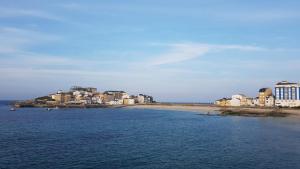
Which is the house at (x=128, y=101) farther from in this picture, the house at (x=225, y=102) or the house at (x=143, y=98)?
the house at (x=225, y=102)

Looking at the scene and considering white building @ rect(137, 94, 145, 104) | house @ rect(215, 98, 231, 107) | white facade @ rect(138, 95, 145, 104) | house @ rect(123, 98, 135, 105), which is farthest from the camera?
white facade @ rect(138, 95, 145, 104)

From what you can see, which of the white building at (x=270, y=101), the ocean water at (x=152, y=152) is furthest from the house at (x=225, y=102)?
the ocean water at (x=152, y=152)

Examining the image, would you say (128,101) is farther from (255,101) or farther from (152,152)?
(152,152)

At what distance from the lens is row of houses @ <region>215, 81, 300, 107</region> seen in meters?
106

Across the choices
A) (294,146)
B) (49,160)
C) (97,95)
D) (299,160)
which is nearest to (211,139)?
(294,146)

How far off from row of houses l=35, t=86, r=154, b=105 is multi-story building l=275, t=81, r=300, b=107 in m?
79.5

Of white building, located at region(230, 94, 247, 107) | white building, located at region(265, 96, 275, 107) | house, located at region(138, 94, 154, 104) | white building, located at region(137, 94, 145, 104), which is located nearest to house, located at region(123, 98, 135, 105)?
white building, located at region(137, 94, 145, 104)

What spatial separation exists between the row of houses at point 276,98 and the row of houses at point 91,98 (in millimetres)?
60285

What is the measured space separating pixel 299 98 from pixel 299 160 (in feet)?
279

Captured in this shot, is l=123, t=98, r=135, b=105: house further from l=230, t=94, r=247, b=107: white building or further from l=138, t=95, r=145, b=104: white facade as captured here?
l=230, t=94, r=247, b=107: white building

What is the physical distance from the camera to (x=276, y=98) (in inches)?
4434

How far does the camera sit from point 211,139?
38.5 metres

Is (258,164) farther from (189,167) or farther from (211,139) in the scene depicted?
(211,139)

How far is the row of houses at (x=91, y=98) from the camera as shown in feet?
535
